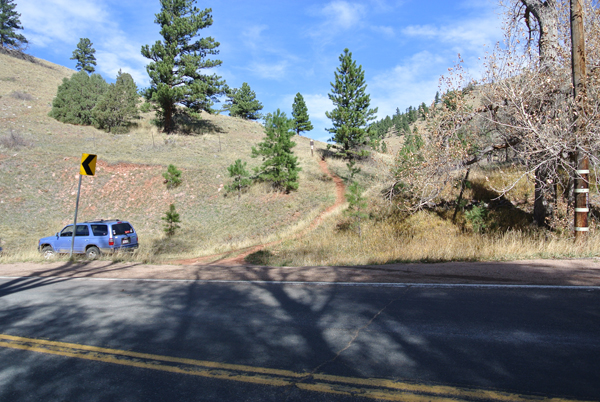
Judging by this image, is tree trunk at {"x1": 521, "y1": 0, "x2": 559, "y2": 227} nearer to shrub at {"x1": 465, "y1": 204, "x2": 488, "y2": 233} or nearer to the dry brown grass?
the dry brown grass

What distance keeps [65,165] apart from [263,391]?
104 ft

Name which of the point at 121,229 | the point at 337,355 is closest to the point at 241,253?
the point at 121,229

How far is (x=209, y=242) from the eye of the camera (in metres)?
19.8

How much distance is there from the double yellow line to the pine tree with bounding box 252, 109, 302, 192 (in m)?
21.1

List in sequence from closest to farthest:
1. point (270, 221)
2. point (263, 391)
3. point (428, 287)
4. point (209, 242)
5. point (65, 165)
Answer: point (263, 391) < point (428, 287) < point (209, 242) < point (270, 221) < point (65, 165)

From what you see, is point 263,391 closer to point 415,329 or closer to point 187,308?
point 415,329

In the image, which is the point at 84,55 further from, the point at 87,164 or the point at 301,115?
the point at 87,164

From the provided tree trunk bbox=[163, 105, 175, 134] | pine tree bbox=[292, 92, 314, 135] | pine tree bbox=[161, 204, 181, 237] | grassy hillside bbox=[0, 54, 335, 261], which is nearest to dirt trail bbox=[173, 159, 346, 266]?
grassy hillside bbox=[0, 54, 335, 261]

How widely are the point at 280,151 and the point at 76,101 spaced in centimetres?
2847

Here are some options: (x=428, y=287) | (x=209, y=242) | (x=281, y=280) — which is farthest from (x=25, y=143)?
(x=428, y=287)

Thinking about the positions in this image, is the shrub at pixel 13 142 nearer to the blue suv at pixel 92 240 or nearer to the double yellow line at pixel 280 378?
the blue suv at pixel 92 240

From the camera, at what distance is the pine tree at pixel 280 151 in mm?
24797

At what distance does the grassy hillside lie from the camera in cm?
2088

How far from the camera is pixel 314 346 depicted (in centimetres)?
400
